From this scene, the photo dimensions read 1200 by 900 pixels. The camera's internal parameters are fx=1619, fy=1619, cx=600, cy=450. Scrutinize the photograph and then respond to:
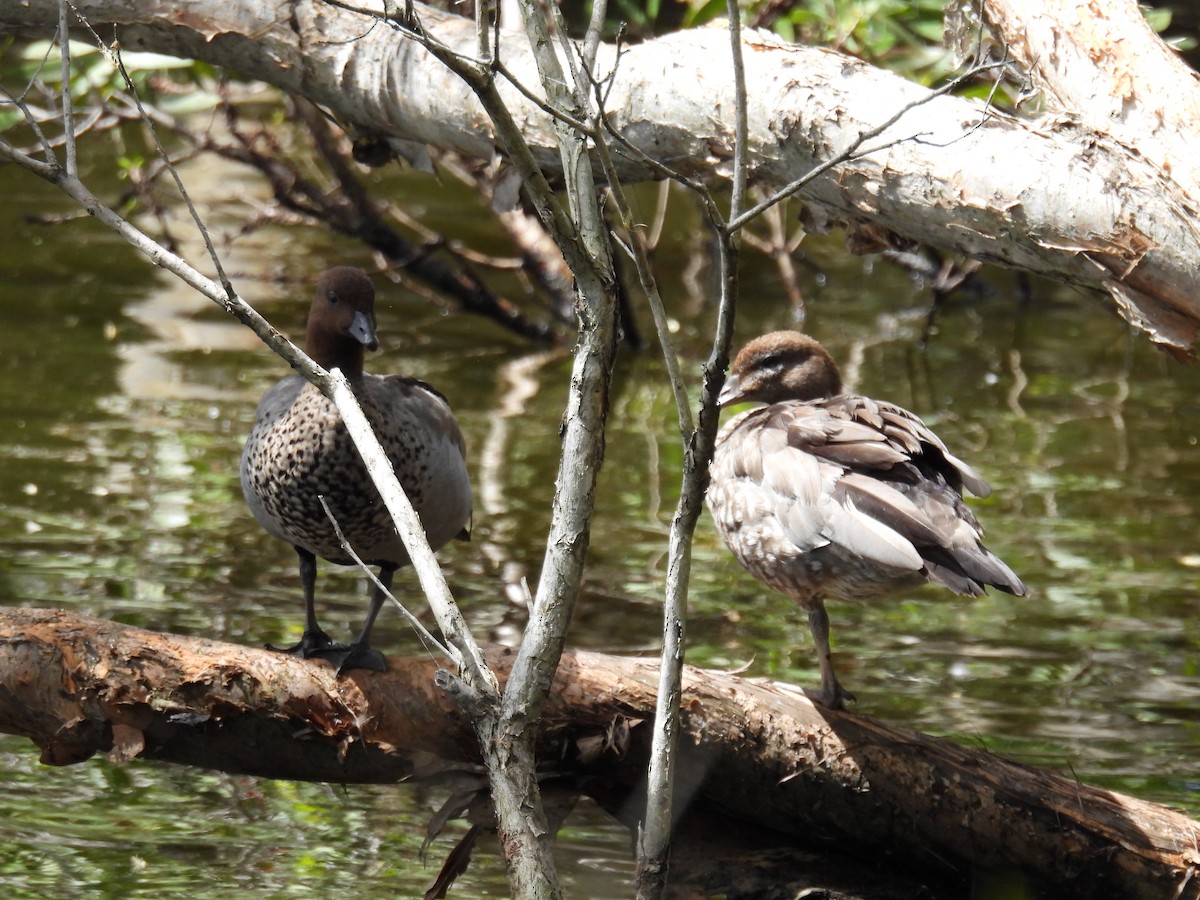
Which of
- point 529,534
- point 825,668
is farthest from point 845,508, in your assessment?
point 529,534

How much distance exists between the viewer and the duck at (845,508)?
3.93 meters

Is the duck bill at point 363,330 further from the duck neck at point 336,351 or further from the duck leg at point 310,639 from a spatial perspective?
the duck leg at point 310,639

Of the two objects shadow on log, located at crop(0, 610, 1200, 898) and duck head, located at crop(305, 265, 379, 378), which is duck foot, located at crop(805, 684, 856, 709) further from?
duck head, located at crop(305, 265, 379, 378)

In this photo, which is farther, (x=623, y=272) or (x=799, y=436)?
(x=623, y=272)

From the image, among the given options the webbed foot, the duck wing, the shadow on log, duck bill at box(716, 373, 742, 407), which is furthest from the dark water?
the duck wing

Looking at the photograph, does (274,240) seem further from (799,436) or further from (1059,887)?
(1059,887)

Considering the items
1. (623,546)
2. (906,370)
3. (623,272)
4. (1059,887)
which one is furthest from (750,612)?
(623,272)

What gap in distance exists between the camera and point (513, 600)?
6.30m

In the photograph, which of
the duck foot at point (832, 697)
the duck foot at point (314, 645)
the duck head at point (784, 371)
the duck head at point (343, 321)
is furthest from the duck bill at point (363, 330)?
the duck foot at point (832, 697)

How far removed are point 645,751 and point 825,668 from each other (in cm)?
59

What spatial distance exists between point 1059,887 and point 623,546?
3292 mm

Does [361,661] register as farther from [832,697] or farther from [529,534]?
[529,534]

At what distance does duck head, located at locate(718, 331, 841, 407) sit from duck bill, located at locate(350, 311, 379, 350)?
1232mm

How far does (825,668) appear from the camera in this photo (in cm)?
432
